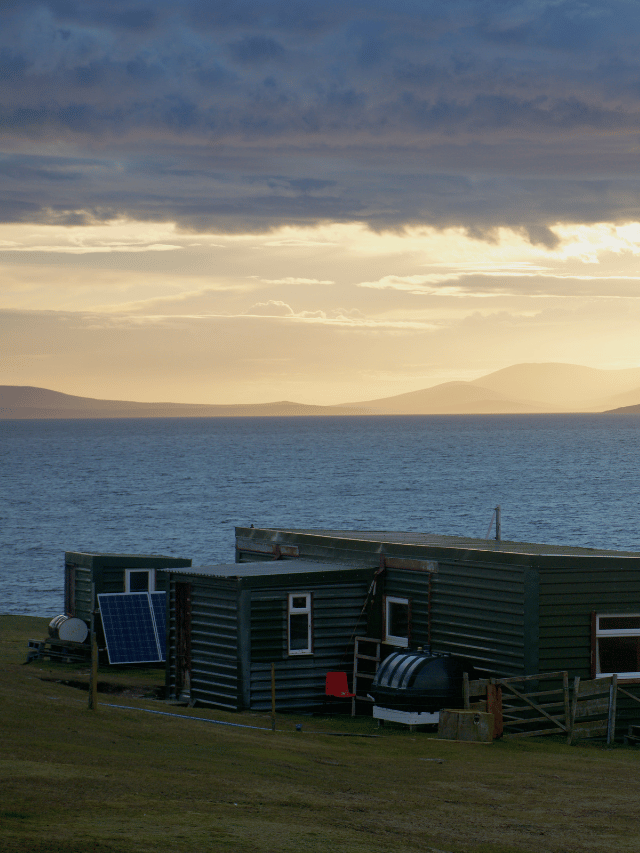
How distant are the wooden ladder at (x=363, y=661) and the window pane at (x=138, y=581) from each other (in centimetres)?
866

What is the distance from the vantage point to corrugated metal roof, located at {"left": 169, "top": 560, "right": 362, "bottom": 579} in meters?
22.4

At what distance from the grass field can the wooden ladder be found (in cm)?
195

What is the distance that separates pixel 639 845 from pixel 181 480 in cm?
13931

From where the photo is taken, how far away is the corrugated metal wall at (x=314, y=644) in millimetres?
22000

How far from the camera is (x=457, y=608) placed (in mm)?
22062

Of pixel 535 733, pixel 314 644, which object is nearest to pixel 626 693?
pixel 535 733

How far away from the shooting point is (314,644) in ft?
74.3

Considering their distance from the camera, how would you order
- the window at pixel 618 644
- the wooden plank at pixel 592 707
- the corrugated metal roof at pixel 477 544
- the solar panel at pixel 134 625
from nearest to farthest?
the wooden plank at pixel 592 707, the window at pixel 618 644, the corrugated metal roof at pixel 477 544, the solar panel at pixel 134 625

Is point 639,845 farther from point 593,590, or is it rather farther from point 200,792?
point 593,590

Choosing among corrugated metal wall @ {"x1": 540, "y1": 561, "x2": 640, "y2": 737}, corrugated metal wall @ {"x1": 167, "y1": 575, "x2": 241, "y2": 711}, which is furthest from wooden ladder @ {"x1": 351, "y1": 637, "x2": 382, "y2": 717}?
corrugated metal wall @ {"x1": 540, "y1": 561, "x2": 640, "y2": 737}

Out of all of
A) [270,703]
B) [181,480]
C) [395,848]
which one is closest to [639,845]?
[395,848]

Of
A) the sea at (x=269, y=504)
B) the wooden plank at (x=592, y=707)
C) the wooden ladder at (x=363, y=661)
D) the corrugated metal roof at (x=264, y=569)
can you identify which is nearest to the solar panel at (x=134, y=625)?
the corrugated metal roof at (x=264, y=569)

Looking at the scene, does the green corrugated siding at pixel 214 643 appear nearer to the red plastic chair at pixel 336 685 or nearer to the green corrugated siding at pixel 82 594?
the red plastic chair at pixel 336 685

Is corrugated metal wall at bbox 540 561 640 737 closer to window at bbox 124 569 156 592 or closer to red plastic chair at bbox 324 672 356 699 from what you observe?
red plastic chair at bbox 324 672 356 699
